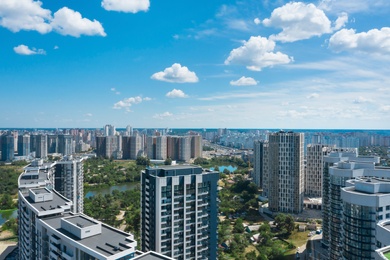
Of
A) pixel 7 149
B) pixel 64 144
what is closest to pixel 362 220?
pixel 7 149

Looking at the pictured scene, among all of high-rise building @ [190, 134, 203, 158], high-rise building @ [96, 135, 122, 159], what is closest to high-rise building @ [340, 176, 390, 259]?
high-rise building @ [190, 134, 203, 158]

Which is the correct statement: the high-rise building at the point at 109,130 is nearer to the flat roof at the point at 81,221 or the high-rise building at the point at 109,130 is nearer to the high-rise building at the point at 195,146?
the high-rise building at the point at 195,146

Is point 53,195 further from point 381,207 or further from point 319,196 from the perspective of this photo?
point 319,196

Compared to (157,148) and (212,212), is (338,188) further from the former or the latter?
(157,148)

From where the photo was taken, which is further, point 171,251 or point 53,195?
point 53,195

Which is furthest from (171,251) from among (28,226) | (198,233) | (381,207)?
(381,207)

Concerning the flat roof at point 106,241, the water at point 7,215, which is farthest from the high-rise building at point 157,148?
the flat roof at point 106,241
